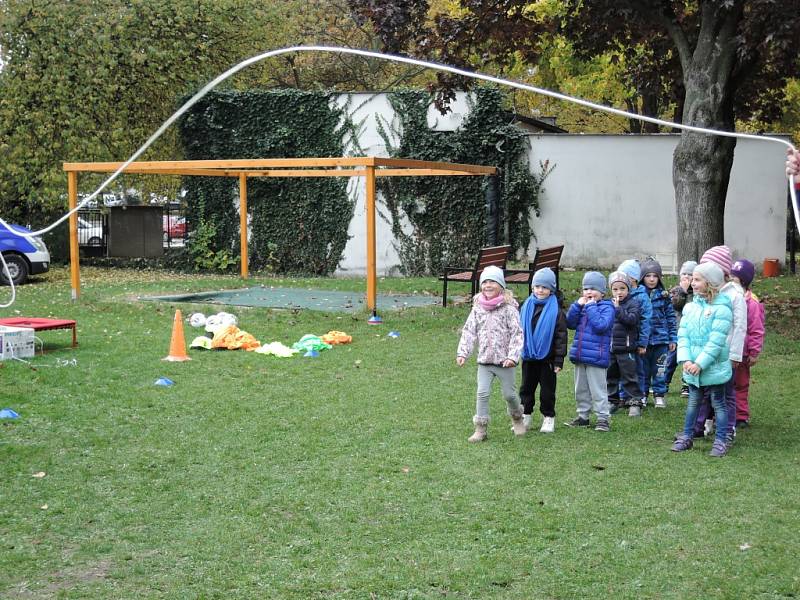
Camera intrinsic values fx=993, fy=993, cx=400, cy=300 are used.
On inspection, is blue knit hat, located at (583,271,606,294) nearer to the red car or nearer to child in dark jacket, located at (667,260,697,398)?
child in dark jacket, located at (667,260,697,398)

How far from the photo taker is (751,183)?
21.0m

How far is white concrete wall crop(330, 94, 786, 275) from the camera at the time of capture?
21.0 metres

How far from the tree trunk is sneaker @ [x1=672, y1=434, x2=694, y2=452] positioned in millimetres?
7271

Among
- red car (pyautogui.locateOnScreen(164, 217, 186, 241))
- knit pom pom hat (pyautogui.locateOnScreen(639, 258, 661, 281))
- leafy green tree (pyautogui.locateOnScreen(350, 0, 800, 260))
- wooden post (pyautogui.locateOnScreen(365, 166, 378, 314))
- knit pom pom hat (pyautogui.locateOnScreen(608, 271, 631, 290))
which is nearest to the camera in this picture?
knit pom pom hat (pyautogui.locateOnScreen(608, 271, 631, 290))

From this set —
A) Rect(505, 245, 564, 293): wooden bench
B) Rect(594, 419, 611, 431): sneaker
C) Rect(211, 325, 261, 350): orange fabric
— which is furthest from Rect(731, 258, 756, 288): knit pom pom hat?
Rect(505, 245, 564, 293): wooden bench

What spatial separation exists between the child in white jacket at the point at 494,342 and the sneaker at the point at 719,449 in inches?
57.5

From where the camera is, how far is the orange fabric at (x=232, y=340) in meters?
11.9

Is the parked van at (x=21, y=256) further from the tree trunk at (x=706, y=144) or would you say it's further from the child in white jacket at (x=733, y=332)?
the child in white jacket at (x=733, y=332)

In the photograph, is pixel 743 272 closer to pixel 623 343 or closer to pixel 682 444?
pixel 623 343

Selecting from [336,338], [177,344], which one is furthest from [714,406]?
[177,344]

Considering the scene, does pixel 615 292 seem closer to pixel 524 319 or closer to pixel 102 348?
pixel 524 319

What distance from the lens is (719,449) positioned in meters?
7.12

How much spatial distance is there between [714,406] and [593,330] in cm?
115

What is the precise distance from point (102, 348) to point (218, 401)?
11.0 feet
